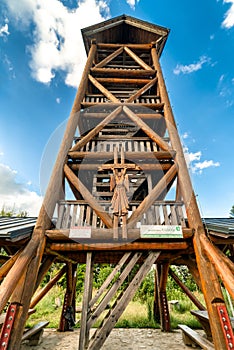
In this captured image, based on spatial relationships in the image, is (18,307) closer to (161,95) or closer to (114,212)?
(114,212)

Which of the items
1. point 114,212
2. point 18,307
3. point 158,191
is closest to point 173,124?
point 158,191

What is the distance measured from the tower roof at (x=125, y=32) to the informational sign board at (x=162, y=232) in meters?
7.72

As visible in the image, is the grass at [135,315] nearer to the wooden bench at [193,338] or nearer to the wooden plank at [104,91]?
the wooden bench at [193,338]

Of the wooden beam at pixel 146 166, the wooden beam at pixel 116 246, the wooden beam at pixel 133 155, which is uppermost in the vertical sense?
the wooden beam at pixel 133 155

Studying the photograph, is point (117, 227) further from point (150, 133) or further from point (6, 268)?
point (150, 133)

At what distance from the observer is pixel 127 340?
5336mm

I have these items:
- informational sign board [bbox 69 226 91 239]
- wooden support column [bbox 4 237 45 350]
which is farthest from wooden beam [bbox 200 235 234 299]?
wooden support column [bbox 4 237 45 350]

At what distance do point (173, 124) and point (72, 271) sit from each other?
19.3 feet

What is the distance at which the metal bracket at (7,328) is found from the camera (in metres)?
2.49

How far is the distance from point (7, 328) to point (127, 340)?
13.5 feet

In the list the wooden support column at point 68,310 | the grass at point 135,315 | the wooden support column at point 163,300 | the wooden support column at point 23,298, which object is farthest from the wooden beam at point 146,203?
the grass at point 135,315

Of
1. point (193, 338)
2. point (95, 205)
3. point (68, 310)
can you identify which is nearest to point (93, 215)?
point (95, 205)

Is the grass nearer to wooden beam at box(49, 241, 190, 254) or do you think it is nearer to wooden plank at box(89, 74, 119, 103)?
wooden beam at box(49, 241, 190, 254)

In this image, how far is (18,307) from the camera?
9.06 feet
